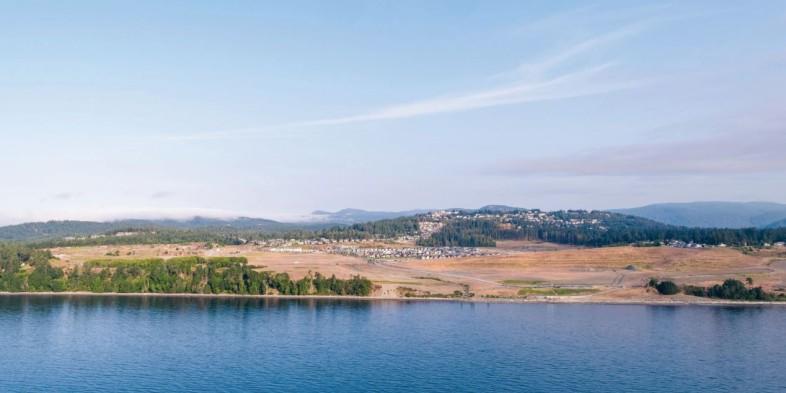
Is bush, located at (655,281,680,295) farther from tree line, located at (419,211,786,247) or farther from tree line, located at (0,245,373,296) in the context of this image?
tree line, located at (419,211,786,247)

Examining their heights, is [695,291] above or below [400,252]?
below

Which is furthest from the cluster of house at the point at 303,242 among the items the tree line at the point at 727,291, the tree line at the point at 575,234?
the tree line at the point at 727,291

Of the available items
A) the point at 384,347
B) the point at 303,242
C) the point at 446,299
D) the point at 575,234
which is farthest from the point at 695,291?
the point at 303,242

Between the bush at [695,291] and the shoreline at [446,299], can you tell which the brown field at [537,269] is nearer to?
the shoreline at [446,299]

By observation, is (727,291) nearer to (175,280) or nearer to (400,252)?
(400,252)

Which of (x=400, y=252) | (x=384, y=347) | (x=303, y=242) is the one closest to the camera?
(x=384, y=347)
